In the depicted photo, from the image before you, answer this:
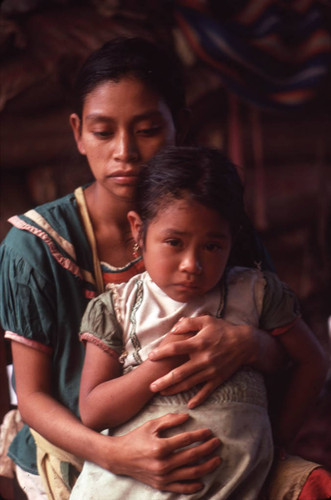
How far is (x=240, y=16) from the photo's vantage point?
333 cm

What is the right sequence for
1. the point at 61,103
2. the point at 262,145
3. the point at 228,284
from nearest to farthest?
the point at 228,284 < the point at 61,103 < the point at 262,145

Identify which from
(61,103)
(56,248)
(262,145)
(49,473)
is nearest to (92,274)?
(56,248)

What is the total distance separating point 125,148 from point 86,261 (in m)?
0.29

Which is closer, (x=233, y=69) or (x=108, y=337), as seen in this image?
(x=108, y=337)

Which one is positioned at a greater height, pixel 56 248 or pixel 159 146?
pixel 159 146

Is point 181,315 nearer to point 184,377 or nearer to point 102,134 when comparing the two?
point 184,377

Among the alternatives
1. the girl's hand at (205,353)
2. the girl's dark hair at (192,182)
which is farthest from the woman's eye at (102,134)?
the girl's hand at (205,353)

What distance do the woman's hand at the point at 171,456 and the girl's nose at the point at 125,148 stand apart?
1.78ft

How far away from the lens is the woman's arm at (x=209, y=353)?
1.25 meters

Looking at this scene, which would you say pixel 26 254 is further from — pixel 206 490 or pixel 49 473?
pixel 206 490

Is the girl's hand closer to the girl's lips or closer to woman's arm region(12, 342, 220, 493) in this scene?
woman's arm region(12, 342, 220, 493)

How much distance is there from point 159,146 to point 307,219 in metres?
2.64

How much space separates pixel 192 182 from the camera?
49.5 inches

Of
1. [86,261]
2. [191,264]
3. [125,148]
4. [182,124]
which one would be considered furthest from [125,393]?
[182,124]
